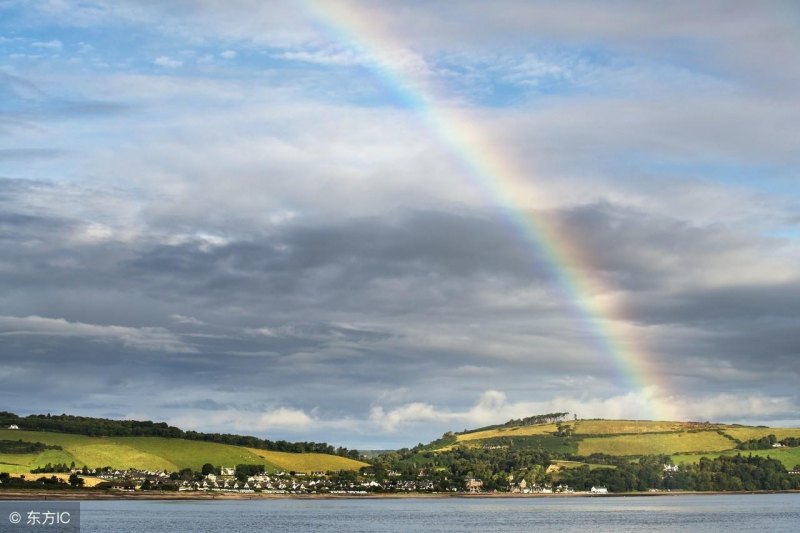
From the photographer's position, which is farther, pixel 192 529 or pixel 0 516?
pixel 0 516

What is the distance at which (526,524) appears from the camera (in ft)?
609

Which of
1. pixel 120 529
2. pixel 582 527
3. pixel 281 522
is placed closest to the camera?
pixel 120 529

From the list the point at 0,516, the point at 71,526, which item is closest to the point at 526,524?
the point at 71,526

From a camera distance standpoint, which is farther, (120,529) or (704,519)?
(704,519)

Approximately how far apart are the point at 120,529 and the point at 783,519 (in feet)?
387

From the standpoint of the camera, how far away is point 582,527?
577ft

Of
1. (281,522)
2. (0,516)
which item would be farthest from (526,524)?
(0,516)

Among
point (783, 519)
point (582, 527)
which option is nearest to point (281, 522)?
point (582, 527)

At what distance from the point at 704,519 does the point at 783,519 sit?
46.4ft

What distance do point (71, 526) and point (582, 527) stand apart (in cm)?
8063

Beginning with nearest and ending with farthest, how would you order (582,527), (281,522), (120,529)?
1. (120,529)
2. (582,527)
3. (281,522)

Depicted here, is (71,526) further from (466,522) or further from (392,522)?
(466,522)

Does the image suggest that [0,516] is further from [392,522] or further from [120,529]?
[392,522]

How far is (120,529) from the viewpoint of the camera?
528 feet
